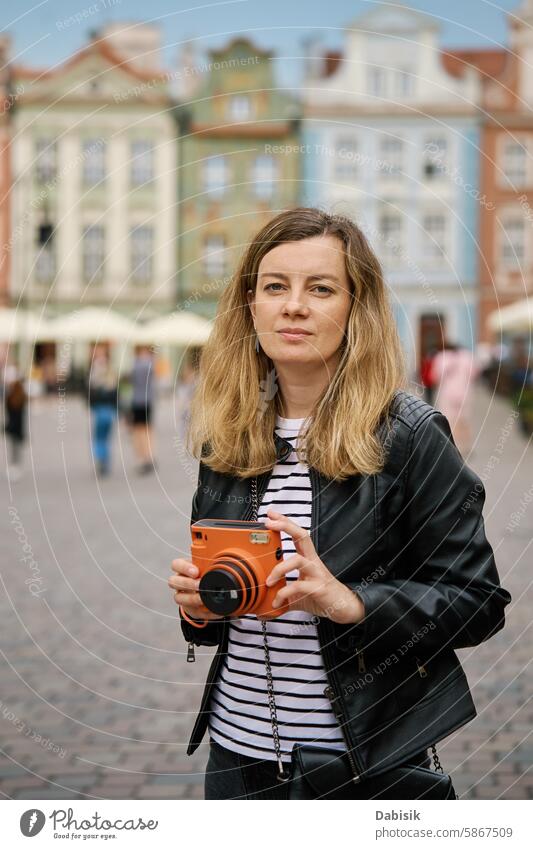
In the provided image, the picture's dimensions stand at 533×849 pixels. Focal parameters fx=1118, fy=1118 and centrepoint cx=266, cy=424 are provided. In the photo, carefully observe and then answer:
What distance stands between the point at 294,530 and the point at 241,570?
0.13 m

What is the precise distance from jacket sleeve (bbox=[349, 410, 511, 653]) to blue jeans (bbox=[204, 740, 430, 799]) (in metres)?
0.35

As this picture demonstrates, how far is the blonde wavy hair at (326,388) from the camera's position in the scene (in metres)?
2.24

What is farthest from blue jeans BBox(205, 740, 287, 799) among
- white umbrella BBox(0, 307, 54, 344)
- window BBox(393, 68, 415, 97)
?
window BBox(393, 68, 415, 97)

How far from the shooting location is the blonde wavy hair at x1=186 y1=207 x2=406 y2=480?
2.24 meters

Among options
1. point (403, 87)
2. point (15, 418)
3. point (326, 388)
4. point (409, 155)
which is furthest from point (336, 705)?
point (409, 155)

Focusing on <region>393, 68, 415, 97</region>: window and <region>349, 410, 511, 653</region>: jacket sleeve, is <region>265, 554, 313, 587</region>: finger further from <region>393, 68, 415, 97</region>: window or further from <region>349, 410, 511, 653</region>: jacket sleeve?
<region>393, 68, 415, 97</region>: window

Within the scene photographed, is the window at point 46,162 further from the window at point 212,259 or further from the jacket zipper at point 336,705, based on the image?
the jacket zipper at point 336,705

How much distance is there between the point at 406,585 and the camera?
218cm

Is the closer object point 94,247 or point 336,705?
point 336,705

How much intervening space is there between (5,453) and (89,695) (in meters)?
12.9

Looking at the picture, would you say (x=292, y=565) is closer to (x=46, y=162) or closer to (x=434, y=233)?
(x=46, y=162)

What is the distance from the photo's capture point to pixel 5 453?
715 inches

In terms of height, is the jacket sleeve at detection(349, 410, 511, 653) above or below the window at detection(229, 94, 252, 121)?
below

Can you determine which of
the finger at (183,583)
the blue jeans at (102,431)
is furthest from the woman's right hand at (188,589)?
the blue jeans at (102,431)
